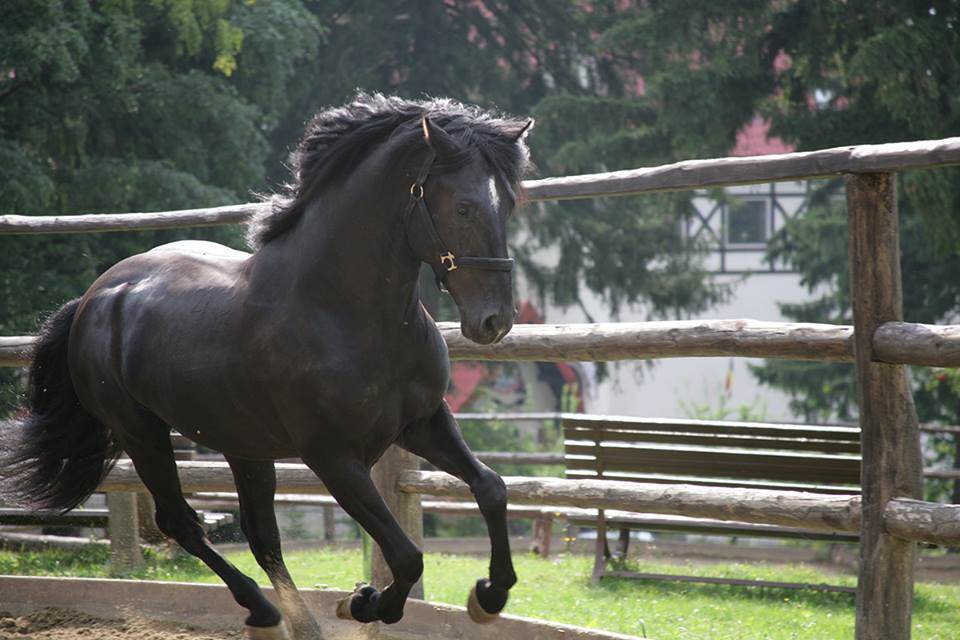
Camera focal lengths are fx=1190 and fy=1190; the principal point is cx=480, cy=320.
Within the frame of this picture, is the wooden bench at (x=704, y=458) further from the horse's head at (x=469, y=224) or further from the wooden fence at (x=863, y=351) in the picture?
the horse's head at (x=469, y=224)

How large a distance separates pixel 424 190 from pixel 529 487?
78.9 inches

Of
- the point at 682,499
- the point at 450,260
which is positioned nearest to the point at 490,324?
the point at 450,260

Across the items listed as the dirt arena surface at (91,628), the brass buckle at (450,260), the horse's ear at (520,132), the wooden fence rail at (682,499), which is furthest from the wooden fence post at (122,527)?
the horse's ear at (520,132)

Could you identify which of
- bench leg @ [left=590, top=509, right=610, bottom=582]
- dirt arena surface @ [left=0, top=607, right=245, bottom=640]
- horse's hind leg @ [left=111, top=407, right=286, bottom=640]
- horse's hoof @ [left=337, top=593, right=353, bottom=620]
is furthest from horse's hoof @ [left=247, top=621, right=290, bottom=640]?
bench leg @ [left=590, top=509, right=610, bottom=582]

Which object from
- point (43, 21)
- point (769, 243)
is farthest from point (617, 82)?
point (43, 21)

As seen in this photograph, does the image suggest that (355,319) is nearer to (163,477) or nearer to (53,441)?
(163,477)

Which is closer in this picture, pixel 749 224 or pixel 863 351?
pixel 863 351

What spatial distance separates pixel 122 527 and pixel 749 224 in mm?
18219

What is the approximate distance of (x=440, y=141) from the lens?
3717 mm

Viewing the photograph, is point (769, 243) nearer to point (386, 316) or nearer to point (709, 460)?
point (709, 460)

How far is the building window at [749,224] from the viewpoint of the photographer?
2336 cm

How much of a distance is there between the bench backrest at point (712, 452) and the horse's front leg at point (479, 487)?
129 inches

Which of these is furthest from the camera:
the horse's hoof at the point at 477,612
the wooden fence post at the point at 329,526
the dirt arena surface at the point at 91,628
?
the wooden fence post at the point at 329,526

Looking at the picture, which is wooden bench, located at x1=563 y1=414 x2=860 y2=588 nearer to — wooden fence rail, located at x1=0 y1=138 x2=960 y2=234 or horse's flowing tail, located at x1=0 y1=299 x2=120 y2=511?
wooden fence rail, located at x1=0 y1=138 x2=960 y2=234
